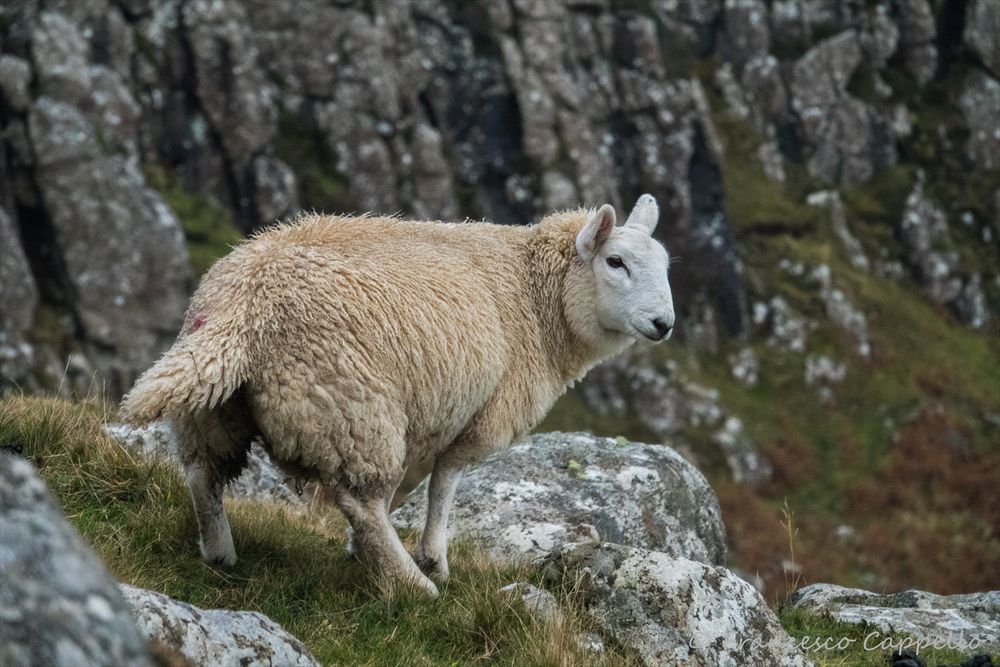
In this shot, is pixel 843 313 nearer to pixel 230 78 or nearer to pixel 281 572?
pixel 230 78

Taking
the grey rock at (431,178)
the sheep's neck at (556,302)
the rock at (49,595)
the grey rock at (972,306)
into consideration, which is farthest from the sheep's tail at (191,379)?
the grey rock at (972,306)

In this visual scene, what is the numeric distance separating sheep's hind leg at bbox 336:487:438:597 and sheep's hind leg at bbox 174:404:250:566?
2.58ft

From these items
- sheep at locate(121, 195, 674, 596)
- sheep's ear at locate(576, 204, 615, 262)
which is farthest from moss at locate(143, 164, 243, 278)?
sheep at locate(121, 195, 674, 596)

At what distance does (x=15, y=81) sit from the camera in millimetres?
41719

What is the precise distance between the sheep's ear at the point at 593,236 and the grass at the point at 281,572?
2639 mm

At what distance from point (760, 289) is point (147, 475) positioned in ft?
163

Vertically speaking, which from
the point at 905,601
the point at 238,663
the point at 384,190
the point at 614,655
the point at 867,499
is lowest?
the point at 867,499

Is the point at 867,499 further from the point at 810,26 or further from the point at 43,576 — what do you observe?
the point at 43,576

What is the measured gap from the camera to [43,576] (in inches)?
144

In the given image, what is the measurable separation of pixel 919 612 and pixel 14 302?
120 feet

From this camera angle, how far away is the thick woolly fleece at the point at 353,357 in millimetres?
6922

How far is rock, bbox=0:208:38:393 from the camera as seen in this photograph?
37.8 metres

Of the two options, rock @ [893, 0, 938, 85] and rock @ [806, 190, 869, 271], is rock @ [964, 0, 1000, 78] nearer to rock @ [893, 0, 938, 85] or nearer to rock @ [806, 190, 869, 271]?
rock @ [893, 0, 938, 85]

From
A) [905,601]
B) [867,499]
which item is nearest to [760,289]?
[867,499]
